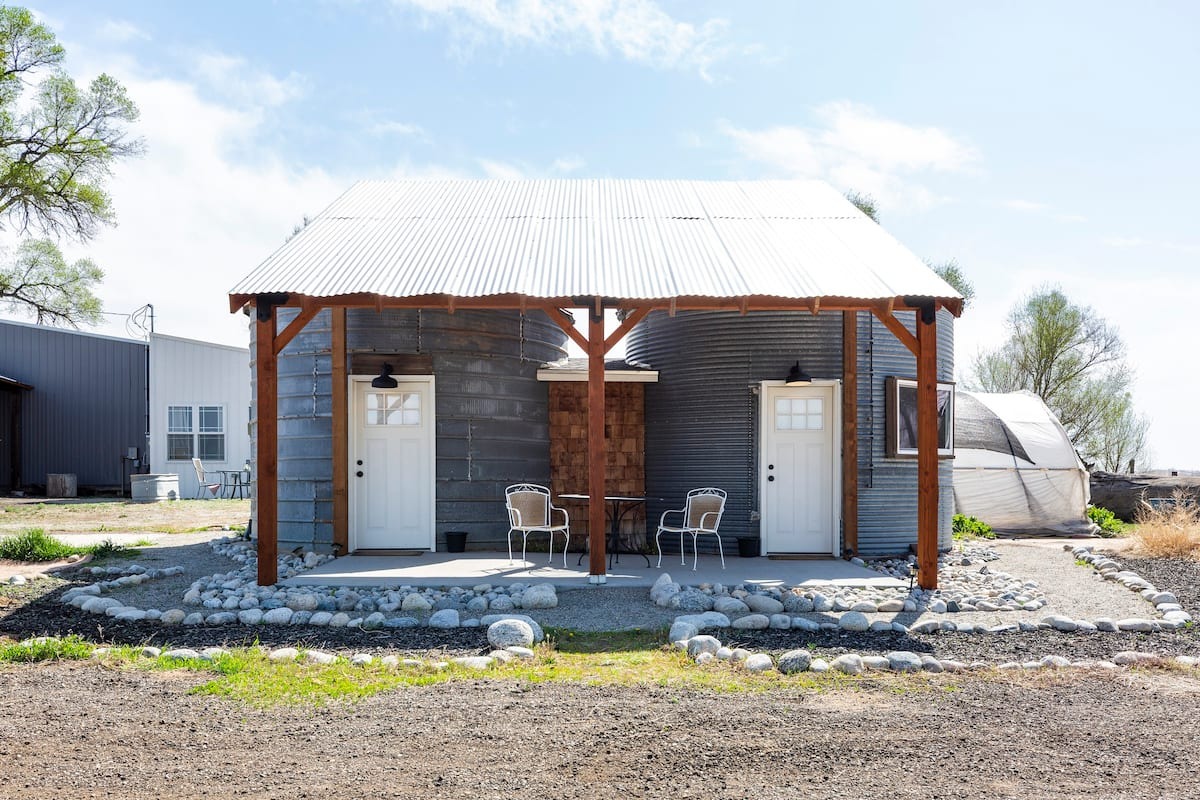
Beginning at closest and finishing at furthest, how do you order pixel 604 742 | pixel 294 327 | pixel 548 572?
pixel 604 742
pixel 294 327
pixel 548 572

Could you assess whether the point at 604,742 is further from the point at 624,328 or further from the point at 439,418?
the point at 439,418

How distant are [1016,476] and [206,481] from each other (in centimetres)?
1691

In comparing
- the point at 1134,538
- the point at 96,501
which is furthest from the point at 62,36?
the point at 1134,538

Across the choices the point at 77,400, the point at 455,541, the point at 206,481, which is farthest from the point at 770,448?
the point at 77,400

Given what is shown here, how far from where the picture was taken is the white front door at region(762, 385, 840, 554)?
10141 mm

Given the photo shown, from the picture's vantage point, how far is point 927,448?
7.81m

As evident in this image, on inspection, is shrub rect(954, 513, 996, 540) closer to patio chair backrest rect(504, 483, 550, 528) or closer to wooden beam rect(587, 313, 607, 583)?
patio chair backrest rect(504, 483, 550, 528)

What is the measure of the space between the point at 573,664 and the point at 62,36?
993 inches

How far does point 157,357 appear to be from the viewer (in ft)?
68.9

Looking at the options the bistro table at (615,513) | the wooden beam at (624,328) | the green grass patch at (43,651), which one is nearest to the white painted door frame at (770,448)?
the bistro table at (615,513)

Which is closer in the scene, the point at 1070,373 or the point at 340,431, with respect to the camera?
the point at 340,431

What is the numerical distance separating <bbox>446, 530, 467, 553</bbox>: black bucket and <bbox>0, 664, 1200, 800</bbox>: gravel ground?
15.7 feet

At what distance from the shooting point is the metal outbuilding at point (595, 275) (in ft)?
25.5

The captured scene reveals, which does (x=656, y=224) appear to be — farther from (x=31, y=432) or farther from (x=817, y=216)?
(x=31, y=432)
